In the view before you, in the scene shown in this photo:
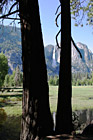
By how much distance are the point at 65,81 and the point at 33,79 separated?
0.71 metres

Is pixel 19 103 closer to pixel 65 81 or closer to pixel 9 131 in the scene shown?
pixel 9 131

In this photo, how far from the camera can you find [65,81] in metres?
3.75

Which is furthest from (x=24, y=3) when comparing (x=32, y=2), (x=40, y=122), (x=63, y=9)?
(x=40, y=122)

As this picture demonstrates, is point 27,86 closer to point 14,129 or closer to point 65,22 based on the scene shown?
point 65,22

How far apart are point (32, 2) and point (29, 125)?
2.52 meters

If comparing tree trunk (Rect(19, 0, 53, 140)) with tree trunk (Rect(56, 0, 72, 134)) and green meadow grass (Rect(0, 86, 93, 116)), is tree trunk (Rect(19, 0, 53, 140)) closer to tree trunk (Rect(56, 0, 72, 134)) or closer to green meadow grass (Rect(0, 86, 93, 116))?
tree trunk (Rect(56, 0, 72, 134))

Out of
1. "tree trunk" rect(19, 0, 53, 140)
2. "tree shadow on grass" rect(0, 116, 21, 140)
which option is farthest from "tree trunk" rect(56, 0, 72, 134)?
"tree shadow on grass" rect(0, 116, 21, 140)

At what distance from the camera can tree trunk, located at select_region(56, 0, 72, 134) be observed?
3.70 m

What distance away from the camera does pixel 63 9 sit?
152 inches

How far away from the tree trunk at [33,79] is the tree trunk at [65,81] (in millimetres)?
277

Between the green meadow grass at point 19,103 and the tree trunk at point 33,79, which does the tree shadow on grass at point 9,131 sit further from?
the tree trunk at point 33,79

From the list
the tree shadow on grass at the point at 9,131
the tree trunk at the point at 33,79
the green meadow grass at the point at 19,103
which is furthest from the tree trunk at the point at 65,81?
the green meadow grass at the point at 19,103

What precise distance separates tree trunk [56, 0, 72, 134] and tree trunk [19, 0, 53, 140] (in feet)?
0.91

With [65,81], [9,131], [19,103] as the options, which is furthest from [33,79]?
[19,103]
